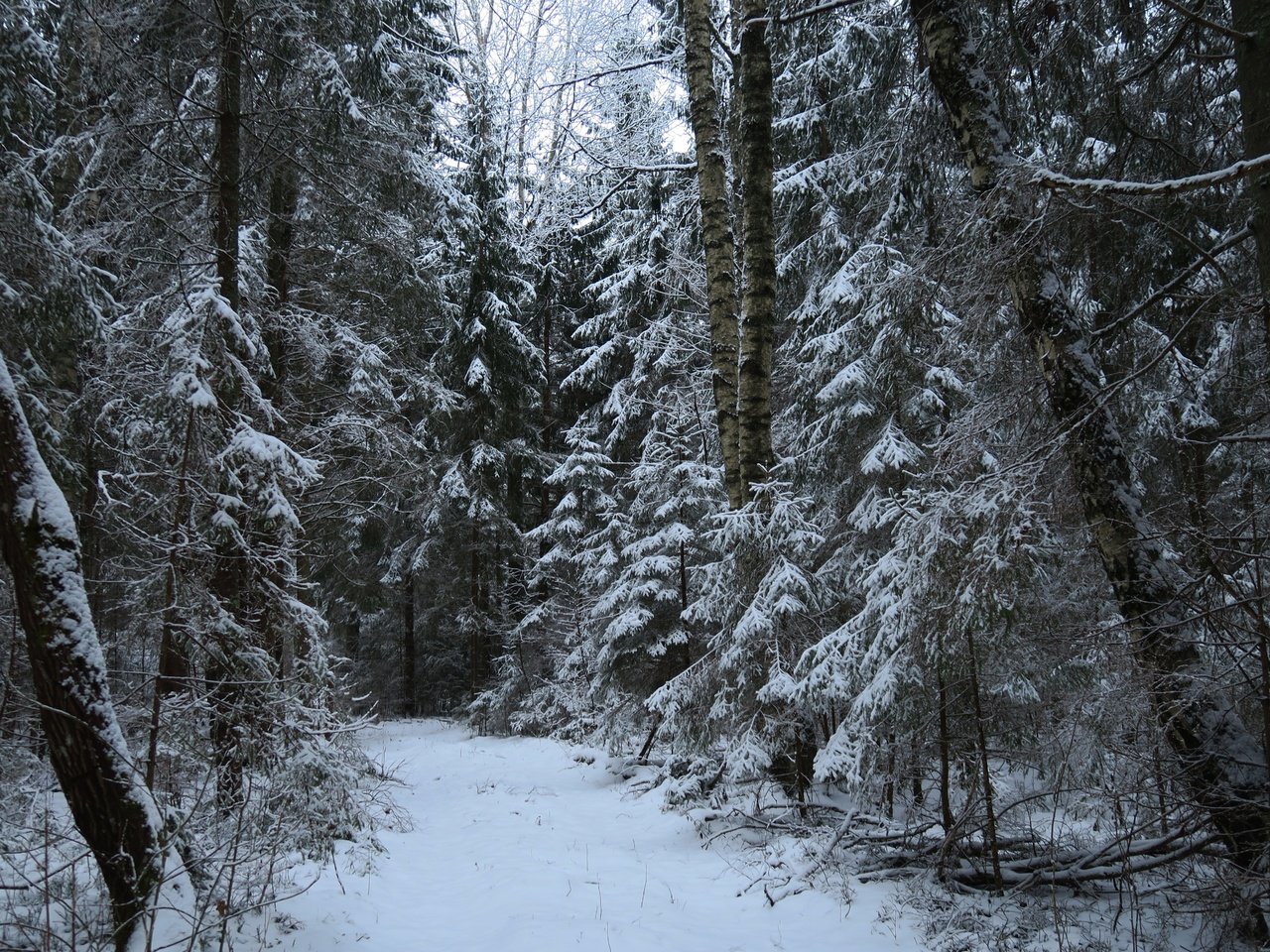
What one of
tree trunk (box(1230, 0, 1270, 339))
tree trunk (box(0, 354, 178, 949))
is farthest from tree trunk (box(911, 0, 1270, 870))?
tree trunk (box(0, 354, 178, 949))

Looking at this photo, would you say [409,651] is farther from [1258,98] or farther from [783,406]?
[1258,98]

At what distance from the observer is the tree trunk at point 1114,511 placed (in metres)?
3.40

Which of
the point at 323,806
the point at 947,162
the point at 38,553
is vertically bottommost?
the point at 323,806

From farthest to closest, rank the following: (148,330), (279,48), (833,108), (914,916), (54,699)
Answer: (833,108) → (279,48) → (148,330) → (914,916) → (54,699)

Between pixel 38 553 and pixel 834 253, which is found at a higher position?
pixel 834 253

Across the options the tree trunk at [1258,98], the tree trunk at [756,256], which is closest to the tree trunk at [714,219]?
the tree trunk at [756,256]

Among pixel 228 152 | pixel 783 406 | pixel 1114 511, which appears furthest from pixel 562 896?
pixel 783 406

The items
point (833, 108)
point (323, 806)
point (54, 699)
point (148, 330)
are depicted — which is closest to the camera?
point (54, 699)

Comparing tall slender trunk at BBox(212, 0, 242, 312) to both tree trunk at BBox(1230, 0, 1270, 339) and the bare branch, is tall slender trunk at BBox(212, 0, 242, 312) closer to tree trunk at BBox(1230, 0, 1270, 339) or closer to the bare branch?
the bare branch

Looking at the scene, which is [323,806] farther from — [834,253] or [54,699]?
[834,253]

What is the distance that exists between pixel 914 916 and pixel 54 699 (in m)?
4.96

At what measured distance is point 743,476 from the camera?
7.24m

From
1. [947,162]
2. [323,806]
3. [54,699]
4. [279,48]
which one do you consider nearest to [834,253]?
[947,162]

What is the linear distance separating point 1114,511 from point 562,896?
15.2 feet
